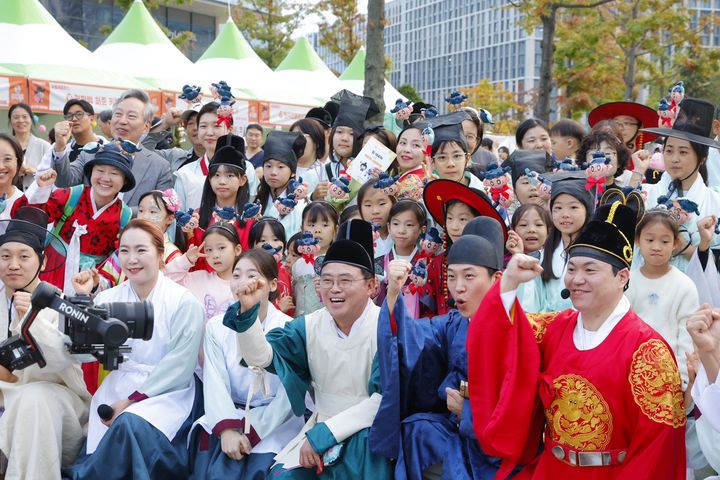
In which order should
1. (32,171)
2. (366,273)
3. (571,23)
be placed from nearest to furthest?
1. (366,273)
2. (32,171)
3. (571,23)

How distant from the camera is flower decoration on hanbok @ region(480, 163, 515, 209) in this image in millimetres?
5254

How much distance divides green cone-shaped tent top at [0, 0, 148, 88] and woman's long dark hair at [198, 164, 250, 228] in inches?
248

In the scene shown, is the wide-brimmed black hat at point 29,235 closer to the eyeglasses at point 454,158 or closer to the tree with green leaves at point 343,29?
the eyeglasses at point 454,158

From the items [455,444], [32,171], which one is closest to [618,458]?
[455,444]

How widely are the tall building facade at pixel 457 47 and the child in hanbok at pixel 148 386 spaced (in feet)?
253

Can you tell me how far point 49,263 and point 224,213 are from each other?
1.23 m

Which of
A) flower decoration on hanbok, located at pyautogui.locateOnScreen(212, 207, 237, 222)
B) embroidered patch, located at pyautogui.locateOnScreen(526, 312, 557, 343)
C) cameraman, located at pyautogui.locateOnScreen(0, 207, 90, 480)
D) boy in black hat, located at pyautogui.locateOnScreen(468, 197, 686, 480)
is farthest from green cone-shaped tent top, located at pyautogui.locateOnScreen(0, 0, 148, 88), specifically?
boy in black hat, located at pyautogui.locateOnScreen(468, 197, 686, 480)

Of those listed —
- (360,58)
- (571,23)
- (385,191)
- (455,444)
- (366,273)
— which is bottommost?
(455,444)

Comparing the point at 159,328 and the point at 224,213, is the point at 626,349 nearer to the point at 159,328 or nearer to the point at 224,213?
the point at 159,328

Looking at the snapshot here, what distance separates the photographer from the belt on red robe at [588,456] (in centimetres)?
324

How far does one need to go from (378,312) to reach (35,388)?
2.01m

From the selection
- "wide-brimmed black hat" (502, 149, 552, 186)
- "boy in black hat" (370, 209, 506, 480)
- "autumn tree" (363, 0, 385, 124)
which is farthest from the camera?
"autumn tree" (363, 0, 385, 124)

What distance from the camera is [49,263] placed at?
556cm

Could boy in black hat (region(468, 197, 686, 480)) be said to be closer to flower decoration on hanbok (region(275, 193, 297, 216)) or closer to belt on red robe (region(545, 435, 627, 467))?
A: belt on red robe (region(545, 435, 627, 467))
